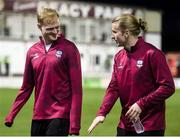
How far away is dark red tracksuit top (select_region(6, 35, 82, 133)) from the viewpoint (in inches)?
217

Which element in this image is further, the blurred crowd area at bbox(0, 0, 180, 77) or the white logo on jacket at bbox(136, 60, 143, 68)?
the blurred crowd area at bbox(0, 0, 180, 77)

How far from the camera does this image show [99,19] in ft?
189

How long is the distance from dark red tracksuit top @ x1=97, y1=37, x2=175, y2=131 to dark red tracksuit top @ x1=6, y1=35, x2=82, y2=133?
0.40 metres

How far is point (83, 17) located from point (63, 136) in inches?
2020

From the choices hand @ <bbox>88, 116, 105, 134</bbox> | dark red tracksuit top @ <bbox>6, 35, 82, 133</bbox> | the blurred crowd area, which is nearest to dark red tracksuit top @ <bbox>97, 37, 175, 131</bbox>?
hand @ <bbox>88, 116, 105, 134</bbox>

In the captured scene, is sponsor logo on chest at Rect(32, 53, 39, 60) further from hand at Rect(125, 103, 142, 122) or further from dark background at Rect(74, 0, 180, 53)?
dark background at Rect(74, 0, 180, 53)

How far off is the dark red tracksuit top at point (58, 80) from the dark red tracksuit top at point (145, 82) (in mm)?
403

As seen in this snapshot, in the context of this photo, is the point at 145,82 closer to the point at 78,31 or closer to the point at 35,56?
the point at 35,56

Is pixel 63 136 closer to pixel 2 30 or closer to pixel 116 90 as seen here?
pixel 116 90

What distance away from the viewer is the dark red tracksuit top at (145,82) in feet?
16.9

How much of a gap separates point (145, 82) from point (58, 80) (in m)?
0.80

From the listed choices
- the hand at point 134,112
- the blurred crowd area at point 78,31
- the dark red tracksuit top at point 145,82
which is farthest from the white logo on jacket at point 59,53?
the blurred crowd area at point 78,31

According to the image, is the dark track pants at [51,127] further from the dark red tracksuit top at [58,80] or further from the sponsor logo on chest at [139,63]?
the sponsor logo on chest at [139,63]

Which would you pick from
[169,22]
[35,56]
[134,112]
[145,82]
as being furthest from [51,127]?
[169,22]
